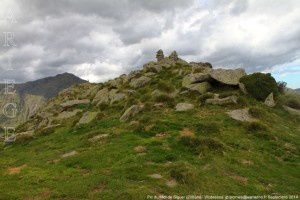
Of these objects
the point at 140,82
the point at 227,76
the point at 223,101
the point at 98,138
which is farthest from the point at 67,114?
the point at 223,101

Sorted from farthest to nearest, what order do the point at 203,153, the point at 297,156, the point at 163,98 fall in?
the point at 163,98, the point at 297,156, the point at 203,153

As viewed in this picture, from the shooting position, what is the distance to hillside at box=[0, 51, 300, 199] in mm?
22031

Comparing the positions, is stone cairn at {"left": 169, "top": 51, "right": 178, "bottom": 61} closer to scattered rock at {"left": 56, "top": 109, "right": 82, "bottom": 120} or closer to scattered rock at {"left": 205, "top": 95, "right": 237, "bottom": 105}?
scattered rock at {"left": 56, "top": 109, "right": 82, "bottom": 120}

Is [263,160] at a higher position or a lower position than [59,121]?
lower

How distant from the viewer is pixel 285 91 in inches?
2114

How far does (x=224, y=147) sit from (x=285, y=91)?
28.8 meters

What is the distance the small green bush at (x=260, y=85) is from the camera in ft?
147

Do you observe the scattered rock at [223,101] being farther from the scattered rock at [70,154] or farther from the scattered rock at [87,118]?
the scattered rock at [70,154]

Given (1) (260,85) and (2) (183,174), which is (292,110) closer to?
(1) (260,85)

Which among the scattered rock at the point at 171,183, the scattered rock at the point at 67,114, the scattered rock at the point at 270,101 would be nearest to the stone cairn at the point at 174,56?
the scattered rock at the point at 67,114

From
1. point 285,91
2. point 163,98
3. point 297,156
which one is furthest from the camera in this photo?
point 285,91

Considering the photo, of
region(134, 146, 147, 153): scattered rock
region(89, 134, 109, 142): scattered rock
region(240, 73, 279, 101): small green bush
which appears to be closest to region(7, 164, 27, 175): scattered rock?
region(89, 134, 109, 142): scattered rock

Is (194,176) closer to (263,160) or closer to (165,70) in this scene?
(263,160)

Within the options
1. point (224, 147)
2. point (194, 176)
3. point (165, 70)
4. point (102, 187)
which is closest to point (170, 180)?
point (194, 176)
